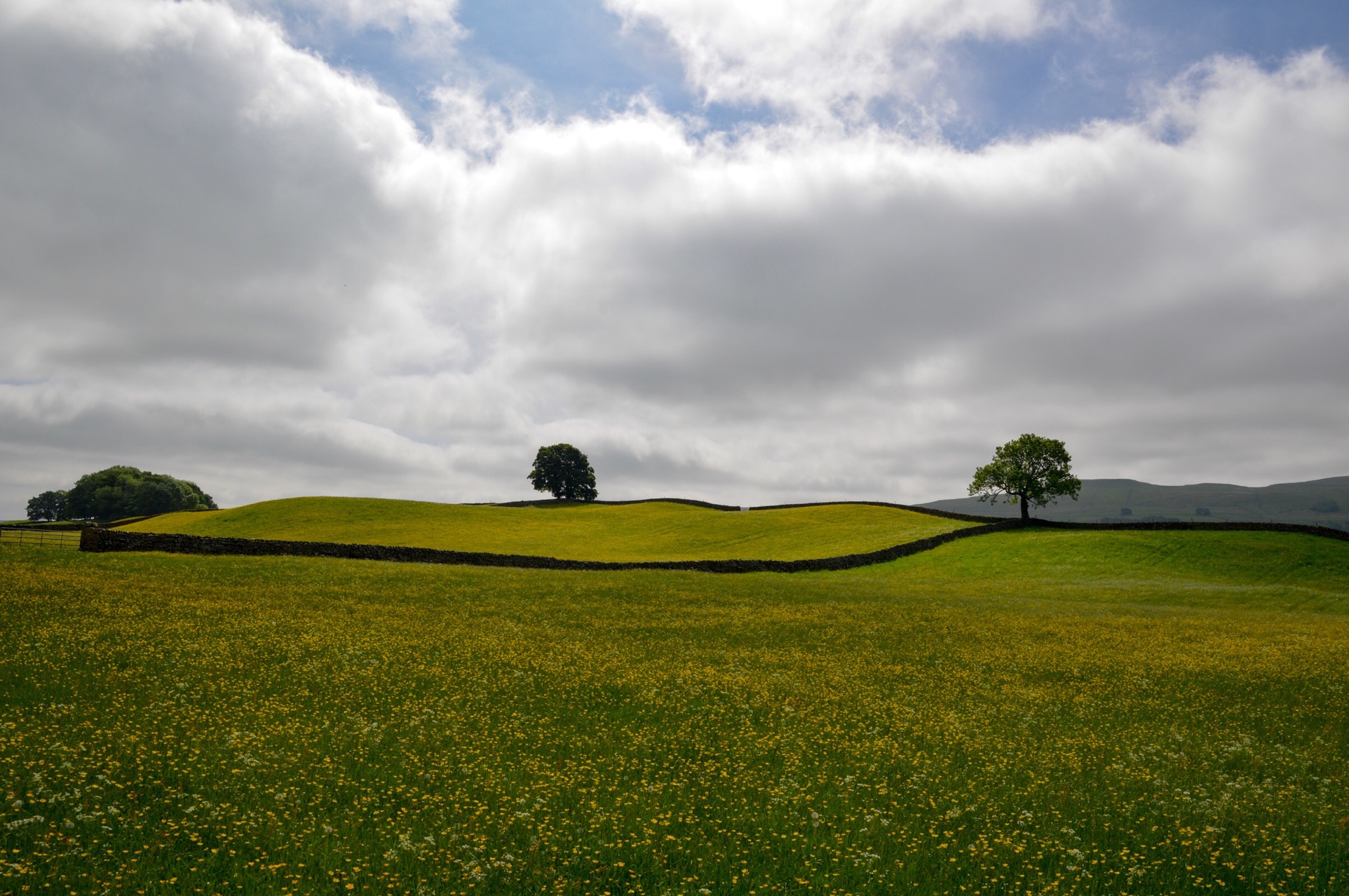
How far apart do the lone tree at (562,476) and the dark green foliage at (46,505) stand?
449 feet

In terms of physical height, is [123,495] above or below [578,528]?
above

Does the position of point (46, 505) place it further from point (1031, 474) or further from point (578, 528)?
point (1031, 474)

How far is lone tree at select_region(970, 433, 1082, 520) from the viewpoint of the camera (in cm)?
8875

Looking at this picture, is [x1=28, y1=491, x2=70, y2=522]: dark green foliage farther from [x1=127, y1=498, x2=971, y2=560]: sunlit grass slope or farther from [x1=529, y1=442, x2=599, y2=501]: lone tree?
[x1=529, y1=442, x2=599, y2=501]: lone tree

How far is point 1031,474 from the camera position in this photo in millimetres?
89312

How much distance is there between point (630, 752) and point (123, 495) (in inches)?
6890

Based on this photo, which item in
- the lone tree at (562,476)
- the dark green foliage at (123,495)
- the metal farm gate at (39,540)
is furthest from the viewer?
the dark green foliage at (123,495)

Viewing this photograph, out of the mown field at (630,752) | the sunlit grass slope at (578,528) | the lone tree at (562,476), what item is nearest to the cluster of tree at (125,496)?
the sunlit grass slope at (578,528)

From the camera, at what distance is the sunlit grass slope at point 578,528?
72.7 meters

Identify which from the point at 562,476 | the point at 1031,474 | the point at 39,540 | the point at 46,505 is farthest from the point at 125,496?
the point at 1031,474

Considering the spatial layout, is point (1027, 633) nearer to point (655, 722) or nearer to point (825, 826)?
point (655, 722)

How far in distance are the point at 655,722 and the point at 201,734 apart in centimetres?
881

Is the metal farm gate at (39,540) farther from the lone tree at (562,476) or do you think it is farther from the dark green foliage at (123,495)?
the dark green foliage at (123,495)

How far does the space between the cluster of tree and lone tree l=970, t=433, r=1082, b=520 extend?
481 ft
